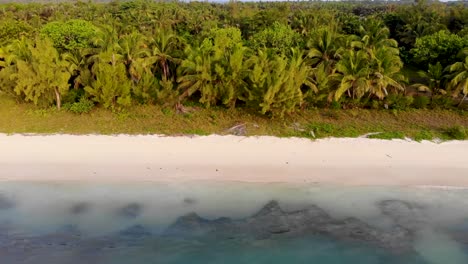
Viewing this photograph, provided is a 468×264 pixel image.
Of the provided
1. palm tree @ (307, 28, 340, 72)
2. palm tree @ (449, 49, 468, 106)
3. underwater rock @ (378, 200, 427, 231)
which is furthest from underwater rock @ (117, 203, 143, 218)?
palm tree @ (449, 49, 468, 106)

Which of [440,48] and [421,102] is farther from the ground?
A: [440,48]

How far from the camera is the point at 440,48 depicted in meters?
34.2

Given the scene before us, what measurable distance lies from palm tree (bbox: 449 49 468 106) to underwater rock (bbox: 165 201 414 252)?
1397cm

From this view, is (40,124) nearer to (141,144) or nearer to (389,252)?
(141,144)

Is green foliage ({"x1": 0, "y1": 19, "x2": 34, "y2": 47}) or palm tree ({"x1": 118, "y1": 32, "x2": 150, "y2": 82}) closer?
palm tree ({"x1": 118, "y1": 32, "x2": 150, "y2": 82})

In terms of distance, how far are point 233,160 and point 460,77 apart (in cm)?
1628

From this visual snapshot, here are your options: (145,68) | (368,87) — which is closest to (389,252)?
(368,87)

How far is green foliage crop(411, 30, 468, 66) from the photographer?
33656 millimetres

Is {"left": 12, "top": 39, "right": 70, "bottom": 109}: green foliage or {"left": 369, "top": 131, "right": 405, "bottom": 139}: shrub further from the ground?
{"left": 12, "top": 39, "right": 70, "bottom": 109}: green foliage

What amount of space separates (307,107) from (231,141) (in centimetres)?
724

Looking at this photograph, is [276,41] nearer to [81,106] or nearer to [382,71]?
[382,71]

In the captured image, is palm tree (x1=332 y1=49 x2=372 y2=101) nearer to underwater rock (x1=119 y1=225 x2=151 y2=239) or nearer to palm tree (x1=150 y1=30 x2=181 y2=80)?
palm tree (x1=150 y1=30 x2=181 y2=80)

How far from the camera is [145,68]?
3206 cm

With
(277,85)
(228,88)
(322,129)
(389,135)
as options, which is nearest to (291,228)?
(322,129)
